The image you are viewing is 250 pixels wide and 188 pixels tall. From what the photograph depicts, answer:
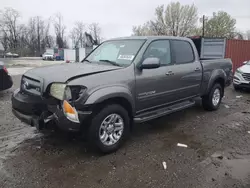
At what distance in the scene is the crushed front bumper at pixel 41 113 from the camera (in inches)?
121

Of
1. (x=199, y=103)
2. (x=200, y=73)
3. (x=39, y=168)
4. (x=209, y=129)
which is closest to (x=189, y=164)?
(x=209, y=129)

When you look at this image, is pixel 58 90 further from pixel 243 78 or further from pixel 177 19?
pixel 177 19

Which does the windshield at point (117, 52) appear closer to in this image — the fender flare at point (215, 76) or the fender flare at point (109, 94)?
the fender flare at point (109, 94)

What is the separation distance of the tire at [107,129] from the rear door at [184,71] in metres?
1.39

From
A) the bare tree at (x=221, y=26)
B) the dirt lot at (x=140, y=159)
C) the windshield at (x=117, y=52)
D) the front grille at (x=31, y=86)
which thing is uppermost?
the bare tree at (x=221, y=26)

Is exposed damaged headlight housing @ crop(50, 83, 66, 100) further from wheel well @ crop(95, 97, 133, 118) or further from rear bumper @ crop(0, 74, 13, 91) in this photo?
rear bumper @ crop(0, 74, 13, 91)

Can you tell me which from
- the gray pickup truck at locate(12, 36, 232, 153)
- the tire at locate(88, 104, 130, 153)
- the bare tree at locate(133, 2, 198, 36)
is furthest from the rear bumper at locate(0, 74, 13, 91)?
the bare tree at locate(133, 2, 198, 36)

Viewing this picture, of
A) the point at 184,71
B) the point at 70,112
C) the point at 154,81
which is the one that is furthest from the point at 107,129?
the point at 184,71

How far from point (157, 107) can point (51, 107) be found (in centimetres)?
204

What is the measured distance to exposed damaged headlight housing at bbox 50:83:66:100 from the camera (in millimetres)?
3064

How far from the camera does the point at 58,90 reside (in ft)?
10.2

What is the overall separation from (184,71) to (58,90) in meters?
2.76

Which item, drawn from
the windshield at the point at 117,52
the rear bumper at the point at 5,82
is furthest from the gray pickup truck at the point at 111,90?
the rear bumper at the point at 5,82

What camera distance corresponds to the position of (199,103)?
22.7ft
